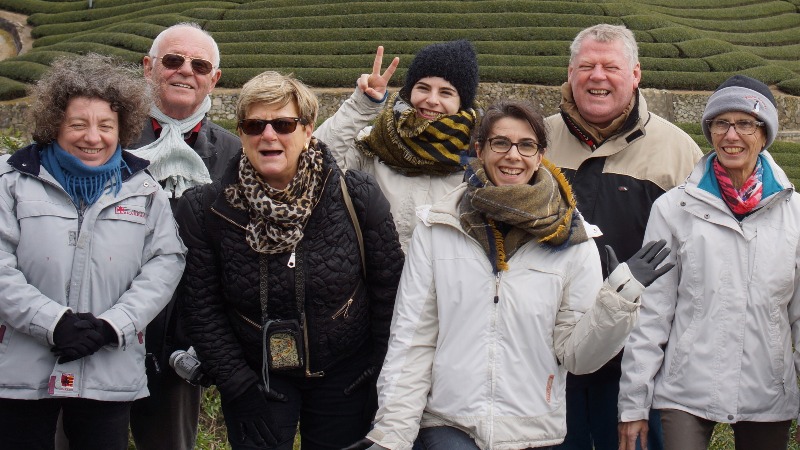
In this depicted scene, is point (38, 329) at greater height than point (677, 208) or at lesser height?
lesser

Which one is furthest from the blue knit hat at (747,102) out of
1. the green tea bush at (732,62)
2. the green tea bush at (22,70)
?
the green tea bush at (22,70)

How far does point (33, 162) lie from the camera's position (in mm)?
2975

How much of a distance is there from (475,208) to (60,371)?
1.53 meters

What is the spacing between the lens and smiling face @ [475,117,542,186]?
277 centimetres

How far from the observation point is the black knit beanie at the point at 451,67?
11.3 ft

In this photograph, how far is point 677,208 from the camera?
10.1ft

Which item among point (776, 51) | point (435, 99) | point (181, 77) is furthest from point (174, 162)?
point (776, 51)

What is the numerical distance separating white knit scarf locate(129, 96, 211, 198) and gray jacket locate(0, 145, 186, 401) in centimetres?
37

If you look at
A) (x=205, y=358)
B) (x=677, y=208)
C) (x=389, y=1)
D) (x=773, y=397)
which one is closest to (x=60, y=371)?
(x=205, y=358)

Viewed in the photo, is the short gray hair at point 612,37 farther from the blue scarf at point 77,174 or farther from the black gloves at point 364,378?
the blue scarf at point 77,174

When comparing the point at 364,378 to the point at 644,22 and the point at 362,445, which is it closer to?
the point at 362,445

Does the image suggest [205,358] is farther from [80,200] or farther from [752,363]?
[752,363]

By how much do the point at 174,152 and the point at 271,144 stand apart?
885 mm

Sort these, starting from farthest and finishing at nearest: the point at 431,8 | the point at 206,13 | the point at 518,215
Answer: the point at 206,13
the point at 431,8
the point at 518,215
